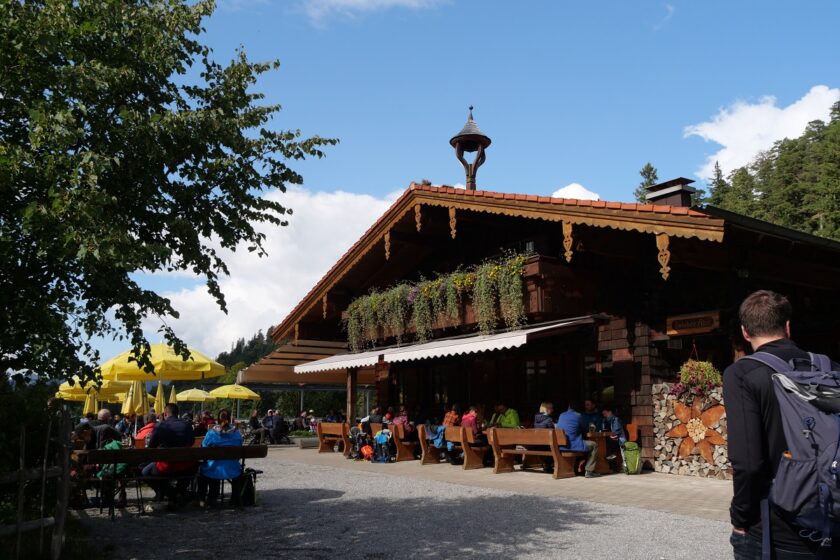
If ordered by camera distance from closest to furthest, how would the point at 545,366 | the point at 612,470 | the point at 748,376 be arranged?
the point at 748,376
the point at 612,470
the point at 545,366

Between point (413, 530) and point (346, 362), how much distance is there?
9299mm

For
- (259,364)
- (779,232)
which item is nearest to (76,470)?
(779,232)

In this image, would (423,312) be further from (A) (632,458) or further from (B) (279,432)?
(B) (279,432)

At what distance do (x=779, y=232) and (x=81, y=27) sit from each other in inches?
363

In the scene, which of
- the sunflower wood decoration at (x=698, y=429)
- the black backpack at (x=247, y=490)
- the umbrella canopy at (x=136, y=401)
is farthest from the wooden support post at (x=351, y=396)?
the black backpack at (x=247, y=490)

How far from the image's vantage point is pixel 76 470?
810 cm

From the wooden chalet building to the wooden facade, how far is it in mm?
24

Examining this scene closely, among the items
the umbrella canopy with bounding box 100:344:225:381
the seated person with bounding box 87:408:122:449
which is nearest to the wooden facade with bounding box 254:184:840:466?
the umbrella canopy with bounding box 100:344:225:381

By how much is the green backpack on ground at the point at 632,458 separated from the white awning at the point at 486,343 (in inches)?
85.2

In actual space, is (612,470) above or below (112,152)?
below

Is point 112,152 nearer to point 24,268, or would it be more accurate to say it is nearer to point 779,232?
point 24,268

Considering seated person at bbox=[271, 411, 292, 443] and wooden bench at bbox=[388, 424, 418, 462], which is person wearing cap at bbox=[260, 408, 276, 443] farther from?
wooden bench at bbox=[388, 424, 418, 462]

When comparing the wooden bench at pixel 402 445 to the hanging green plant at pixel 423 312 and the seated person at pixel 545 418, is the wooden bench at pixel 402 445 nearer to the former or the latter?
the hanging green plant at pixel 423 312

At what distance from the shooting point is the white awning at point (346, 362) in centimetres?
1540
